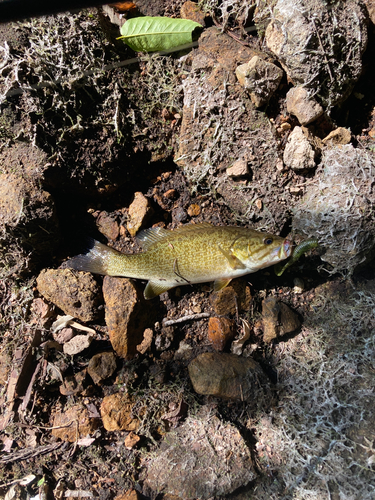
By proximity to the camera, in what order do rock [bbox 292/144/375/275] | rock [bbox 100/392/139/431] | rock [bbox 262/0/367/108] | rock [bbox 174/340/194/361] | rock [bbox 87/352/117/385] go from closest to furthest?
1. rock [bbox 262/0/367/108]
2. rock [bbox 292/144/375/275]
3. rock [bbox 100/392/139/431]
4. rock [bbox 87/352/117/385]
5. rock [bbox 174/340/194/361]

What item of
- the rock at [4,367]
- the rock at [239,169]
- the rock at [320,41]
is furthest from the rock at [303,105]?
the rock at [4,367]

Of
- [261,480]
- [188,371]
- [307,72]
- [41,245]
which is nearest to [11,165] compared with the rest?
[41,245]

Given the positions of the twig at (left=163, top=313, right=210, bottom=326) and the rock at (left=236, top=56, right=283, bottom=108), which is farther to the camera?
the twig at (left=163, top=313, right=210, bottom=326)

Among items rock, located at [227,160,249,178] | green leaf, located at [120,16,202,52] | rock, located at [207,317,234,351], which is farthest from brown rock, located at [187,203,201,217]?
green leaf, located at [120,16,202,52]

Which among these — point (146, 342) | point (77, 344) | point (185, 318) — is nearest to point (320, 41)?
point (185, 318)

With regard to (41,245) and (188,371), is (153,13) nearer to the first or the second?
(41,245)

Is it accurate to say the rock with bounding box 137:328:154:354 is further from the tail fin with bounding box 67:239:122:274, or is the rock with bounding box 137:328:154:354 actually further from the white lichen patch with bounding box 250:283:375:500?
the white lichen patch with bounding box 250:283:375:500
